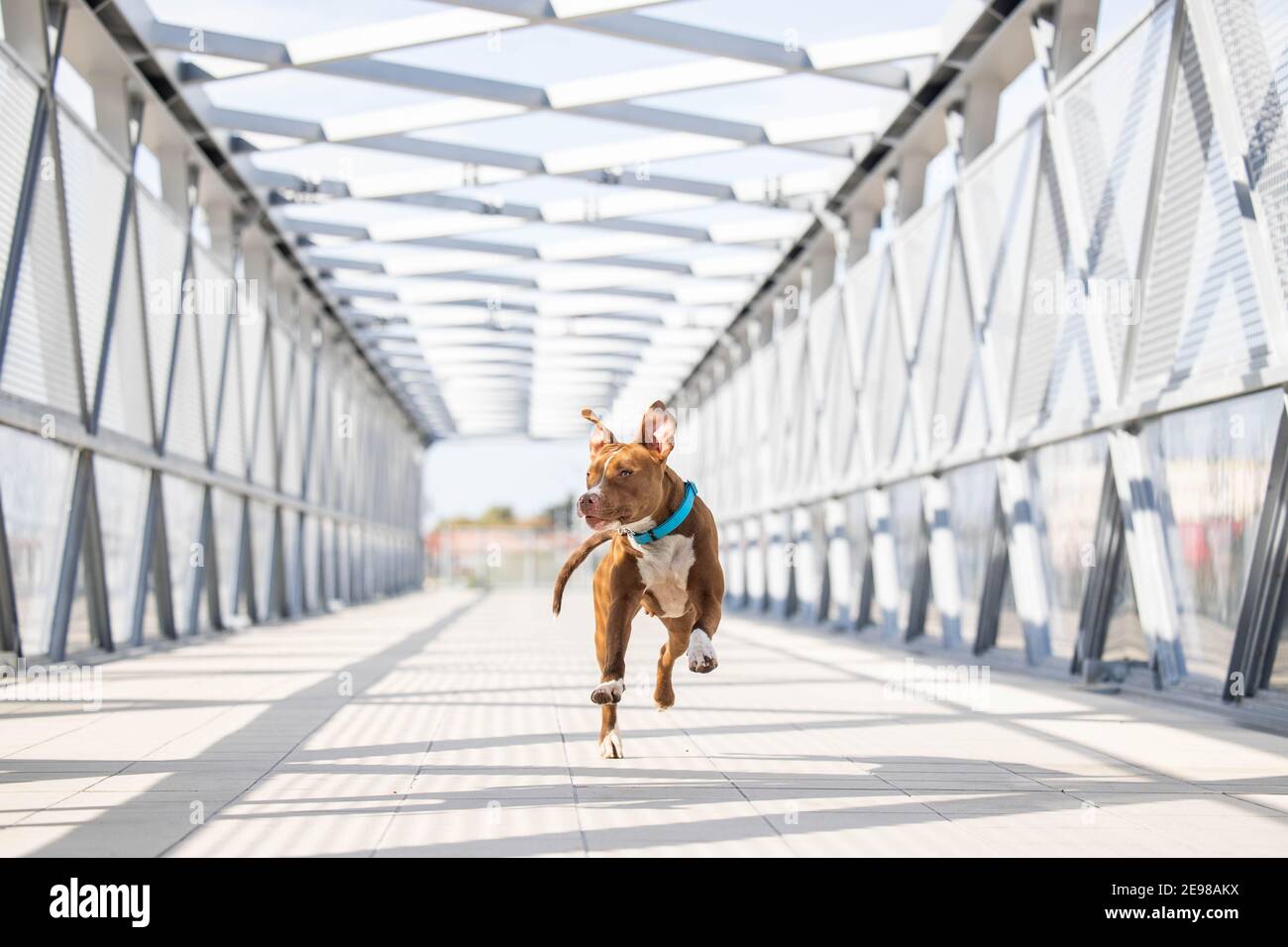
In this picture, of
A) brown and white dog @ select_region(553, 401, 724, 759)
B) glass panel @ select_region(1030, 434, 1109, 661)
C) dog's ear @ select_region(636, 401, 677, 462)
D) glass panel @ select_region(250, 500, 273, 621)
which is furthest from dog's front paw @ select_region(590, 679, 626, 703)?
glass panel @ select_region(250, 500, 273, 621)

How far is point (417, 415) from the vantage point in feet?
143

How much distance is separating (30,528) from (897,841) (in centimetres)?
920

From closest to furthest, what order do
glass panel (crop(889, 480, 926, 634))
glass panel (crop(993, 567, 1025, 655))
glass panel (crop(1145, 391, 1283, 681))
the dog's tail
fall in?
1. the dog's tail
2. glass panel (crop(1145, 391, 1283, 681))
3. glass panel (crop(993, 567, 1025, 655))
4. glass panel (crop(889, 480, 926, 634))

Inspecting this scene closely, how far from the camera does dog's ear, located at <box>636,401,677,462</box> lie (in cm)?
561

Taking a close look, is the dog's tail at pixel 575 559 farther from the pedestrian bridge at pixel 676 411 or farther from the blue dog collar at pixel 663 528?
the pedestrian bridge at pixel 676 411

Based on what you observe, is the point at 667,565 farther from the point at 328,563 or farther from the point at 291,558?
the point at 328,563

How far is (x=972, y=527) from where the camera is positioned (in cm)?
1373

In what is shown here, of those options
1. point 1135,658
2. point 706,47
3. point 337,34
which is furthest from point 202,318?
point 1135,658

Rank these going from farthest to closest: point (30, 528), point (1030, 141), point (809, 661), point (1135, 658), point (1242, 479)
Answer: point (809, 661) < point (1030, 141) < point (30, 528) < point (1135, 658) < point (1242, 479)

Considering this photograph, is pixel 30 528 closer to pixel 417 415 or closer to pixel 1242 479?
pixel 1242 479

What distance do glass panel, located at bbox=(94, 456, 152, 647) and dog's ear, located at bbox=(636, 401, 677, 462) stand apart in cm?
866

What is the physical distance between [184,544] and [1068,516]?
11.0 m

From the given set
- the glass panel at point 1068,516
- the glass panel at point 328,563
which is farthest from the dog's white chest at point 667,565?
the glass panel at point 328,563

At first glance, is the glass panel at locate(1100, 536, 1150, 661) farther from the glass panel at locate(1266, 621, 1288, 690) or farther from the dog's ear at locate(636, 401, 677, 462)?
the dog's ear at locate(636, 401, 677, 462)
